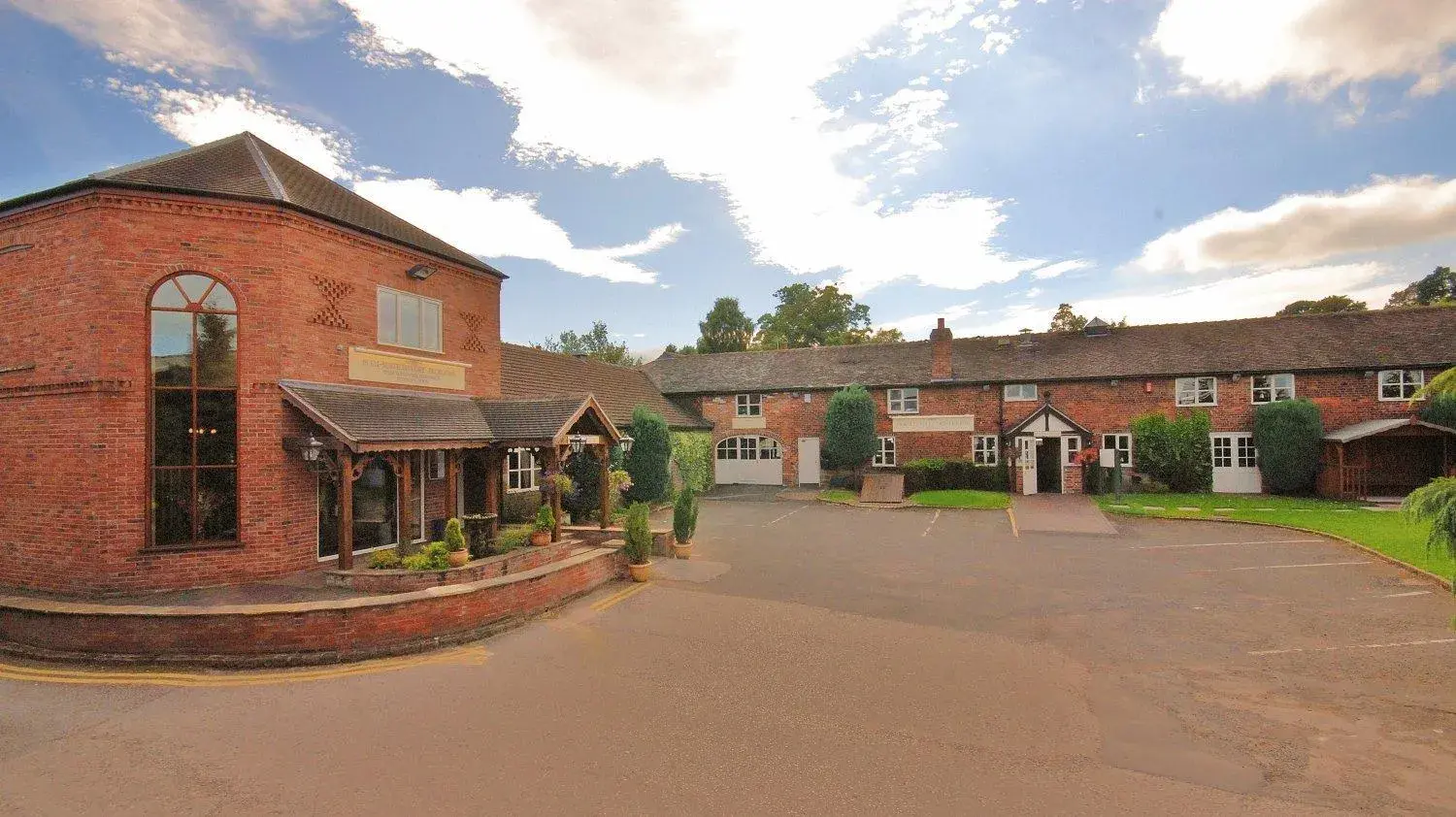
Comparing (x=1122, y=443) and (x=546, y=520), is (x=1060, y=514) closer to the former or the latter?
(x=1122, y=443)

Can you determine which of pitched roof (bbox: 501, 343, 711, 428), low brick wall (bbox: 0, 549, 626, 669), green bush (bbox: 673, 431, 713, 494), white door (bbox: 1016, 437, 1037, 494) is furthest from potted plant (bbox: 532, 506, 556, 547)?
white door (bbox: 1016, 437, 1037, 494)

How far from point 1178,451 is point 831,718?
25.3 metres

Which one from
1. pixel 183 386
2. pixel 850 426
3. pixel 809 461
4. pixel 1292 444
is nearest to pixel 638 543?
pixel 183 386

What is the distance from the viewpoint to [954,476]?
26.0m

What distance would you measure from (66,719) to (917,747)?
8.35m

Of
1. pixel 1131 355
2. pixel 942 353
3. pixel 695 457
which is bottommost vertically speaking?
pixel 695 457

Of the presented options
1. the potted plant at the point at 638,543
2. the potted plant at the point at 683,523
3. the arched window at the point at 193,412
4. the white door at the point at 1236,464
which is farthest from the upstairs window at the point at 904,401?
the arched window at the point at 193,412

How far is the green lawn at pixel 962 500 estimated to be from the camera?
73.9 ft

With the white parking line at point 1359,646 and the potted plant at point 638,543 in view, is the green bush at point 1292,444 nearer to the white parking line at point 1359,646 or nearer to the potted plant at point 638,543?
the white parking line at point 1359,646

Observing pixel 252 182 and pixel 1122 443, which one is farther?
pixel 1122 443

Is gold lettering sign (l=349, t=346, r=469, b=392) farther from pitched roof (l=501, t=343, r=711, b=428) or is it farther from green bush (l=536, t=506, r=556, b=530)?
green bush (l=536, t=506, r=556, b=530)

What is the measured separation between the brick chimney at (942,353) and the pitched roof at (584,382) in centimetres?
1137

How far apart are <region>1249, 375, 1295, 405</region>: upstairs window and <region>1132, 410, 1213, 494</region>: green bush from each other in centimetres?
222

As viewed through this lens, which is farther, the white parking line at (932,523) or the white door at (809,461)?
the white door at (809,461)
